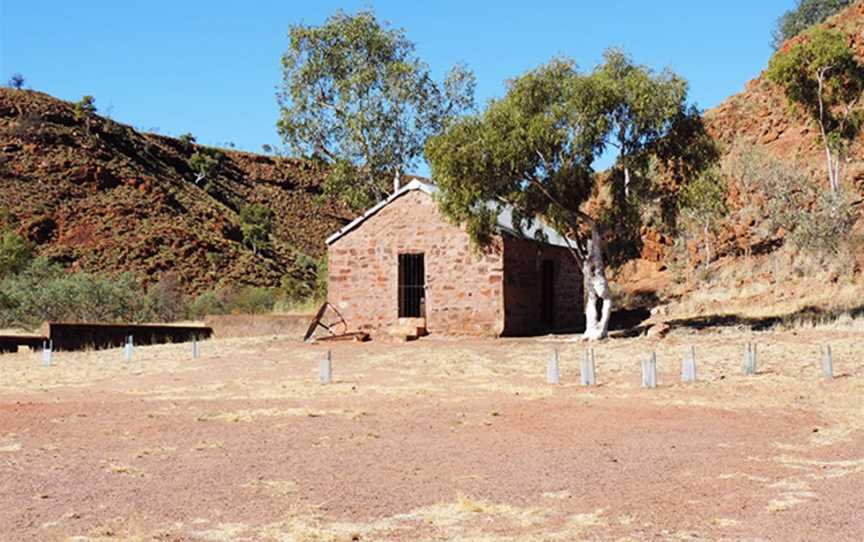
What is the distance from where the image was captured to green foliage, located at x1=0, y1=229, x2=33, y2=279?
127ft

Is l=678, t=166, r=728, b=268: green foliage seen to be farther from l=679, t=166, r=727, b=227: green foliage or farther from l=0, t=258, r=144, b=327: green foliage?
l=0, t=258, r=144, b=327: green foliage

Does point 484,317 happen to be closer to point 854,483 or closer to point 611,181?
point 611,181

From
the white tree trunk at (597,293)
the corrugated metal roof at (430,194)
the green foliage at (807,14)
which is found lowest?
the white tree trunk at (597,293)

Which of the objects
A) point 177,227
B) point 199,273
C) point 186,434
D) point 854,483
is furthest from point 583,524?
point 177,227

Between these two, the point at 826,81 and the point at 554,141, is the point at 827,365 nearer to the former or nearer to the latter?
the point at 554,141

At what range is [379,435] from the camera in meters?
10.3

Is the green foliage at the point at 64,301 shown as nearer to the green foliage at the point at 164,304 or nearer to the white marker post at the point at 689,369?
the green foliage at the point at 164,304

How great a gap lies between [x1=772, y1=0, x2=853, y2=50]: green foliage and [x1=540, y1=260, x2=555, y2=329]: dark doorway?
38.4 meters

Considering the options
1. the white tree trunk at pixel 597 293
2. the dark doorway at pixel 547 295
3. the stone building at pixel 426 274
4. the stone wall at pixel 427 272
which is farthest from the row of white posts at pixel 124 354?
the dark doorway at pixel 547 295

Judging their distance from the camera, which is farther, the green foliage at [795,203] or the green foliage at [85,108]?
the green foliage at [85,108]

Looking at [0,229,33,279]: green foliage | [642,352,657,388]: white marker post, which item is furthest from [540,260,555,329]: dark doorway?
[0,229,33,279]: green foliage

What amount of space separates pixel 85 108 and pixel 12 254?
22.5m

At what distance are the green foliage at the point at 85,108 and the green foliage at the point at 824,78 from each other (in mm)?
42651

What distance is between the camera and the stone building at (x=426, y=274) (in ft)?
79.9
